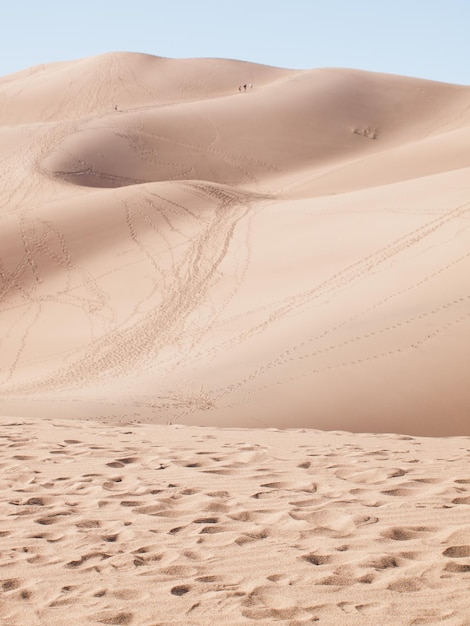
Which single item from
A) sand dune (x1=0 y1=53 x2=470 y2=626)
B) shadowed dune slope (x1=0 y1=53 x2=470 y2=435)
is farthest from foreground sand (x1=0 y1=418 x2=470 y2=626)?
shadowed dune slope (x1=0 y1=53 x2=470 y2=435)

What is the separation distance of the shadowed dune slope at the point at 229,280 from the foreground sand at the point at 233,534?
262cm

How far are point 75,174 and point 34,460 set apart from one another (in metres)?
22.8

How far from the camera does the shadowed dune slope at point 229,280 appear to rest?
921 centimetres

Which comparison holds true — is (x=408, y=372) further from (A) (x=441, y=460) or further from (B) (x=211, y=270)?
(B) (x=211, y=270)

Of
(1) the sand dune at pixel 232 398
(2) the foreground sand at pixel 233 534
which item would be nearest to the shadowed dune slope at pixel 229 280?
(1) the sand dune at pixel 232 398

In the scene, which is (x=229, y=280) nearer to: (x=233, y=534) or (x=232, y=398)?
(x=232, y=398)

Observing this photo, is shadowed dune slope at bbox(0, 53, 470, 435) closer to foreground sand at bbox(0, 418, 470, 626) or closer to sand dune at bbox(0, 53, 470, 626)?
sand dune at bbox(0, 53, 470, 626)

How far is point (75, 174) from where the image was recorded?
91.3 ft

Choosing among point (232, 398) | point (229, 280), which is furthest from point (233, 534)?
point (229, 280)

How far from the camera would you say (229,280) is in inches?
615

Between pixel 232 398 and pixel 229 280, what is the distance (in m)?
6.48

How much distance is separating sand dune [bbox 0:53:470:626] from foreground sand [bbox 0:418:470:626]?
0.05 feet

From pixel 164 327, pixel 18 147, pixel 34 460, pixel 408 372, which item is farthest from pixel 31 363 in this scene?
pixel 18 147

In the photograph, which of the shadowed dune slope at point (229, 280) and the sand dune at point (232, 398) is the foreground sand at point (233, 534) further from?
the shadowed dune slope at point (229, 280)
